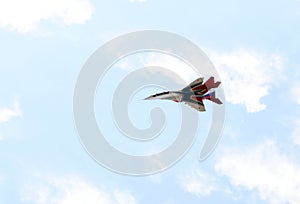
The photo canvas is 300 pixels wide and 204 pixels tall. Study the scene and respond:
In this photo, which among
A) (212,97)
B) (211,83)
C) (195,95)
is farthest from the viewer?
(212,97)

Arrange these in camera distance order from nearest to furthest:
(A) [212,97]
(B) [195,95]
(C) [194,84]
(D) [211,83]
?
(D) [211,83], (C) [194,84], (B) [195,95], (A) [212,97]

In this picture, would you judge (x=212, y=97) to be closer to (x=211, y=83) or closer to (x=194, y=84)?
(x=211, y=83)

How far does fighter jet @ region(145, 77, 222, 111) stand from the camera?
4338 inches

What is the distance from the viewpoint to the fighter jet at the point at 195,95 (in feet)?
362

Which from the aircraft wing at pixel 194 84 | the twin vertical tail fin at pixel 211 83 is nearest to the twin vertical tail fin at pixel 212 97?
the twin vertical tail fin at pixel 211 83

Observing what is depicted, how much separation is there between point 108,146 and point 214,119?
98.2 feet

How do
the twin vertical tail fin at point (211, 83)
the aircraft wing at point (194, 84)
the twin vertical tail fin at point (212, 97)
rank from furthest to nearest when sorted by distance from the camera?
the twin vertical tail fin at point (212, 97), the twin vertical tail fin at point (211, 83), the aircraft wing at point (194, 84)

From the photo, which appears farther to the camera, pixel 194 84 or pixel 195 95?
pixel 195 95

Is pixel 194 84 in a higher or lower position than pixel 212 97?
A: lower

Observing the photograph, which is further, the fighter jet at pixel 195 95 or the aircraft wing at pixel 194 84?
the fighter jet at pixel 195 95

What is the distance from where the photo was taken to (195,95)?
374 feet

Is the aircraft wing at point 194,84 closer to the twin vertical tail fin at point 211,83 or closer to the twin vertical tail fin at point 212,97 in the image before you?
the twin vertical tail fin at point 211,83

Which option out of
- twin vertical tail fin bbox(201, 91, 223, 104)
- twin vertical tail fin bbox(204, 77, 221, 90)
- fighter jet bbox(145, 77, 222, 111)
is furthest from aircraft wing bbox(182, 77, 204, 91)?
twin vertical tail fin bbox(201, 91, 223, 104)

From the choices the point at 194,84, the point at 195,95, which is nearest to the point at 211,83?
the point at 194,84
